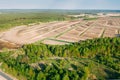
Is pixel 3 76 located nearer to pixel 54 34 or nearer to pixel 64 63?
pixel 64 63

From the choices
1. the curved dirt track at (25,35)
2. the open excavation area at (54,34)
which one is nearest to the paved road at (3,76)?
the open excavation area at (54,34)

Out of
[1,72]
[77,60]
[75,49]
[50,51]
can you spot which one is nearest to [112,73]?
[77,60]

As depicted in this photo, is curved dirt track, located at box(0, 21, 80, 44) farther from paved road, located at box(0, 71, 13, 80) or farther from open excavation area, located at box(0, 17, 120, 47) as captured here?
paved road, located at box(0, 71, 13, 80)

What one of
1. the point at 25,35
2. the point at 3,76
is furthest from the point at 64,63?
the point at 25,35

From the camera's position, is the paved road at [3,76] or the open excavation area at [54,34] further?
the open excavation area at [54,34]

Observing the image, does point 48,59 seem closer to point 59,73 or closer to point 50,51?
point 50,51

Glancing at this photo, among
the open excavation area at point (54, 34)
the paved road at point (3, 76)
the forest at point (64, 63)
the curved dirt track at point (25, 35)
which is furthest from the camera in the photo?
the curved dirt track at point (25, 35)

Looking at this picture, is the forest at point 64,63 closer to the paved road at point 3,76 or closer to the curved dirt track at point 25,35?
the paved road at point 3,76

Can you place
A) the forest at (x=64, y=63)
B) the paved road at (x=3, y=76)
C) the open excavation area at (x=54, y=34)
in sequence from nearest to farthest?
1. the forest at (x=64, y=63)
2. the paved road at (x=3, y=76)
3. the open excavation area at (x=54, y=34)

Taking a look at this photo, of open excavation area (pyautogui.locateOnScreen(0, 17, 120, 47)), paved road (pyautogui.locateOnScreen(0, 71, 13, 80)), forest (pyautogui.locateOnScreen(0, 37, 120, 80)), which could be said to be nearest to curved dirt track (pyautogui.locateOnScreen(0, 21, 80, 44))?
open excavation area (pyautogui.locateOnScreen(0, 17, 120, 47))
